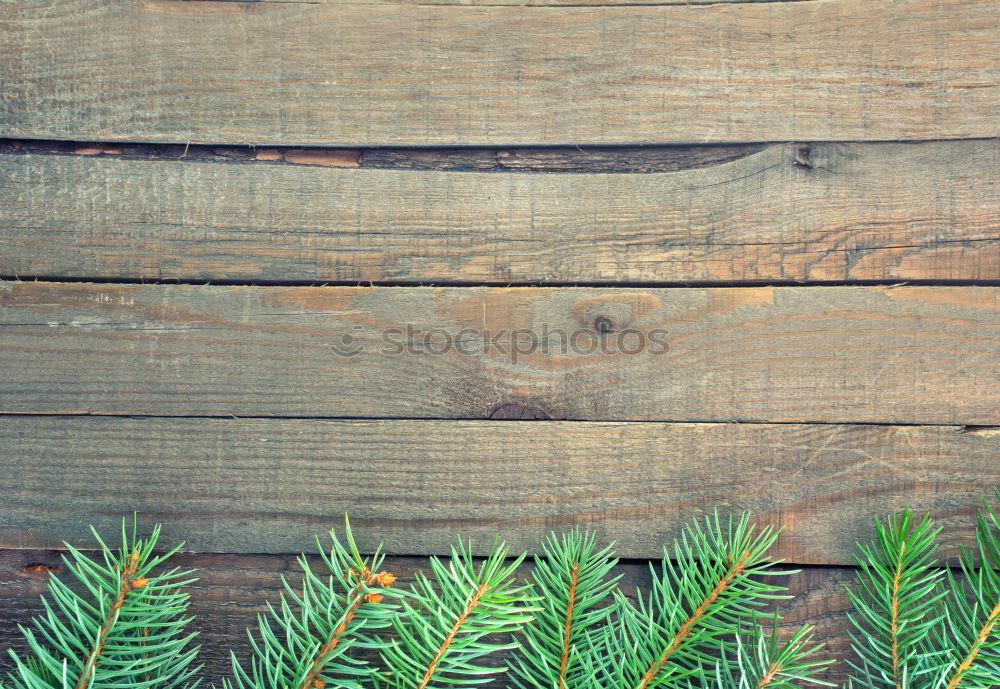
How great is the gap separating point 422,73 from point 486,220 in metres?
0.17

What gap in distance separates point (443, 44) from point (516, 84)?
89mm

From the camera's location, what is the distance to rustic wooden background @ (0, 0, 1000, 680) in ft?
2.29

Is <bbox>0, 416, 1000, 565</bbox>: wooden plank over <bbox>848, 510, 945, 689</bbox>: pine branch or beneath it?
over

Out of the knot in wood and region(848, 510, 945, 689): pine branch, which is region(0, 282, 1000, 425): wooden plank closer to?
the knot in wood

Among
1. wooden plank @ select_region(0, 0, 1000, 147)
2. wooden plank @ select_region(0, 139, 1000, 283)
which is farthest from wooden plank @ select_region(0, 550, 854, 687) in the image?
wooden plank @ select_region(0, 0, 1000, 147)

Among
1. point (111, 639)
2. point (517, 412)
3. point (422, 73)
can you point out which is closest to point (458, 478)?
point (517, 412)

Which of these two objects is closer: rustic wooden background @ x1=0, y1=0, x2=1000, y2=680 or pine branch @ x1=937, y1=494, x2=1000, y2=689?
pine branch @ x1=937, y1=494, x2=1000, y2=689

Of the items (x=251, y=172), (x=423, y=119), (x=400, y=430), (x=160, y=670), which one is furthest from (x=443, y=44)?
(x=160, y=670)

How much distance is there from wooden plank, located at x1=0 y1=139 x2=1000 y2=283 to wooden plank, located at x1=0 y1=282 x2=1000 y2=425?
1.0 inches

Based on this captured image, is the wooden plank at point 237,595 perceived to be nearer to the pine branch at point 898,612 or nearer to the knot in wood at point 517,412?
the pine branch at point 898,612

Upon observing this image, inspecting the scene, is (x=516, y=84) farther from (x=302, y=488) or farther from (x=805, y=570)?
(x=805, y=570)

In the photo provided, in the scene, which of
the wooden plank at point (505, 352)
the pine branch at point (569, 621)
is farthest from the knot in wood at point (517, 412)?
the pine branch at point (569, 621)

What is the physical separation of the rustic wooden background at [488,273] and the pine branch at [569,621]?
0.06m

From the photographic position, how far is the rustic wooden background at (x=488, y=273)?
699mm
